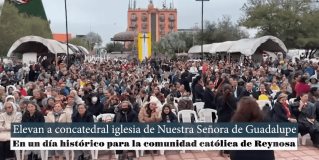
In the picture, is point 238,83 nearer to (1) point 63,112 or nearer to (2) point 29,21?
(1) point 63,112

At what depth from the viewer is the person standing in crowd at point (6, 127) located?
769 cm

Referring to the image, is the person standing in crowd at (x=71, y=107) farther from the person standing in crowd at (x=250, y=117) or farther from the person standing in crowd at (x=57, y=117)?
the person standing in crowd at (x=250, y=117)

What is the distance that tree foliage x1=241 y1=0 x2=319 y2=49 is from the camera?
4269 cm

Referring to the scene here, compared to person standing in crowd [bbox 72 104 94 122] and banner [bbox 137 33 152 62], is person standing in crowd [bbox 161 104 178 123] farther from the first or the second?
banner [bbox 137 33 152 62]

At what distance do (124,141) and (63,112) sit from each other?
189cm

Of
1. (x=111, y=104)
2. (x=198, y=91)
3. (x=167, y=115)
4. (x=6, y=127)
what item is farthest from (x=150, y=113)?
(x=198, y=91)

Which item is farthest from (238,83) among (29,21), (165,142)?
(29,21)

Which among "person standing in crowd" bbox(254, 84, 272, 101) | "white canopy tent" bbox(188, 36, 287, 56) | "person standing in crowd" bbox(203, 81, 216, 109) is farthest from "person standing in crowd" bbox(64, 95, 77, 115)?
"white canopy tent" bbox(188, 36, 287, 56)

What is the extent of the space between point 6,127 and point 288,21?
38.4 m

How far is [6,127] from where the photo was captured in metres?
8.05

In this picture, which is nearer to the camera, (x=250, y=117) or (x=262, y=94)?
(x=250, y=117)

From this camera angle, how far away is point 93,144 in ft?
22.6

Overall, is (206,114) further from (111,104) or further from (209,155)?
(111,104)

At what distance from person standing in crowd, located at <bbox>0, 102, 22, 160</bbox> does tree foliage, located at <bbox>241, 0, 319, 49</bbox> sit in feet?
121
